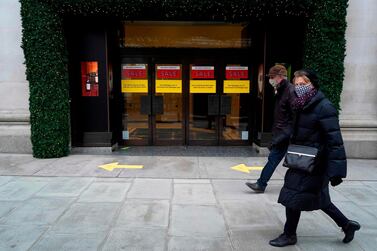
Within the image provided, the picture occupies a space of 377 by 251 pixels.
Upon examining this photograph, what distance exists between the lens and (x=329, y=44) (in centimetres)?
730

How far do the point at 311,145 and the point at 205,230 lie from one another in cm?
161

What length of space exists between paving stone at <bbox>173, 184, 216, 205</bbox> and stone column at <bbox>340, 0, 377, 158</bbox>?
4192 millimetres

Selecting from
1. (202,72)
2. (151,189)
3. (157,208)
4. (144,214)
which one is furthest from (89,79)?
(144,214)

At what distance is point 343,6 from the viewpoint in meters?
7.19

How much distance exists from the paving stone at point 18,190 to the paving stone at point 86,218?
0.99 meters

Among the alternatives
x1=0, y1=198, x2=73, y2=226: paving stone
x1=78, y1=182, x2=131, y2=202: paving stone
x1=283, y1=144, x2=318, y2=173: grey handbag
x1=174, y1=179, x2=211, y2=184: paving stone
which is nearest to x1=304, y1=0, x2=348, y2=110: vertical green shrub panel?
x1=174, y1=179, x2=211, y2=184: paving stone

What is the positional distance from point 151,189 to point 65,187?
1.42 m

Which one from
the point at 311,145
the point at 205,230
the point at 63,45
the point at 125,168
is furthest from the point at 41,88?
the point at 311,145

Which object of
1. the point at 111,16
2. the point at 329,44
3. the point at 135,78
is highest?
the point at 111,16

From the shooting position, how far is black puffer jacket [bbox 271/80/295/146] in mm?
4836

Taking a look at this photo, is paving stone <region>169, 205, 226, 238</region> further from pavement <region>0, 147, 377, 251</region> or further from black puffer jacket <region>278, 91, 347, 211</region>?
black puffer jacket <region>278, 91, 347, 211</region>

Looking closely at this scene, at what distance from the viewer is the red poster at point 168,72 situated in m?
8.77

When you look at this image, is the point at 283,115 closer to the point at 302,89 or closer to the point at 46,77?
the point at 302,89

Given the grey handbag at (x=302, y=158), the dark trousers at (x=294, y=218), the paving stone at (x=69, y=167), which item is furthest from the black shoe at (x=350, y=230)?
the paving stone at (x=69, y=167)
